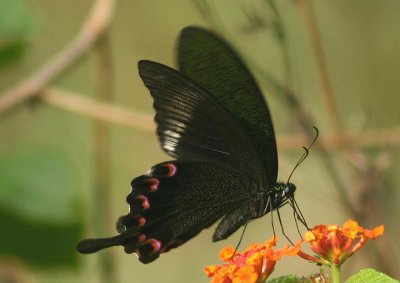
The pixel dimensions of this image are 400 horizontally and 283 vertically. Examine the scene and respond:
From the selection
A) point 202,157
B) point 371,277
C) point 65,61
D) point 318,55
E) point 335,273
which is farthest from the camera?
point 65,61

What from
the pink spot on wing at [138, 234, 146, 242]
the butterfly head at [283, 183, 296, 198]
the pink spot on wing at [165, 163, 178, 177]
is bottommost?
the pink spot on wing at [138, 234, 146, 242]

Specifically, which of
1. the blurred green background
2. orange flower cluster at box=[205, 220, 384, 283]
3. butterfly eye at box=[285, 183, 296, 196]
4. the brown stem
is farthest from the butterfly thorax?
the brown stem

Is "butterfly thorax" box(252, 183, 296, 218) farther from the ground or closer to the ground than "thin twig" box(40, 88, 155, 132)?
closer to the ground

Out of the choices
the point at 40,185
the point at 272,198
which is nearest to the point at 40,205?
the point at 40,185

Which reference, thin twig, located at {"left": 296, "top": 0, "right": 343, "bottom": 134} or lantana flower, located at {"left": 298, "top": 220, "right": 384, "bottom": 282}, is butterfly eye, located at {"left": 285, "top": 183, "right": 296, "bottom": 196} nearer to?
lantana flower, located at {"left": 298, "top": 220, "right": 384, "bottom": 282}

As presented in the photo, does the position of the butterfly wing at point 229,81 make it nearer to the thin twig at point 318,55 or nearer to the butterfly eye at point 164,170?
the butterfly eye at point 164,170

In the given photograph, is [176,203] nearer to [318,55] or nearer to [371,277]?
Result: [371,277]

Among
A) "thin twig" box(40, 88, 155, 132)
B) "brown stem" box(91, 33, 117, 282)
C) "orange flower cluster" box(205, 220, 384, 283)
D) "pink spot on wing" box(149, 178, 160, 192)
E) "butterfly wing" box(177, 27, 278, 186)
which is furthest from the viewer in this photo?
"brown stem" box(91, 33, 117, 282)

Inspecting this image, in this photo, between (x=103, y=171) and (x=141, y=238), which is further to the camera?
(x=103, y=171)
